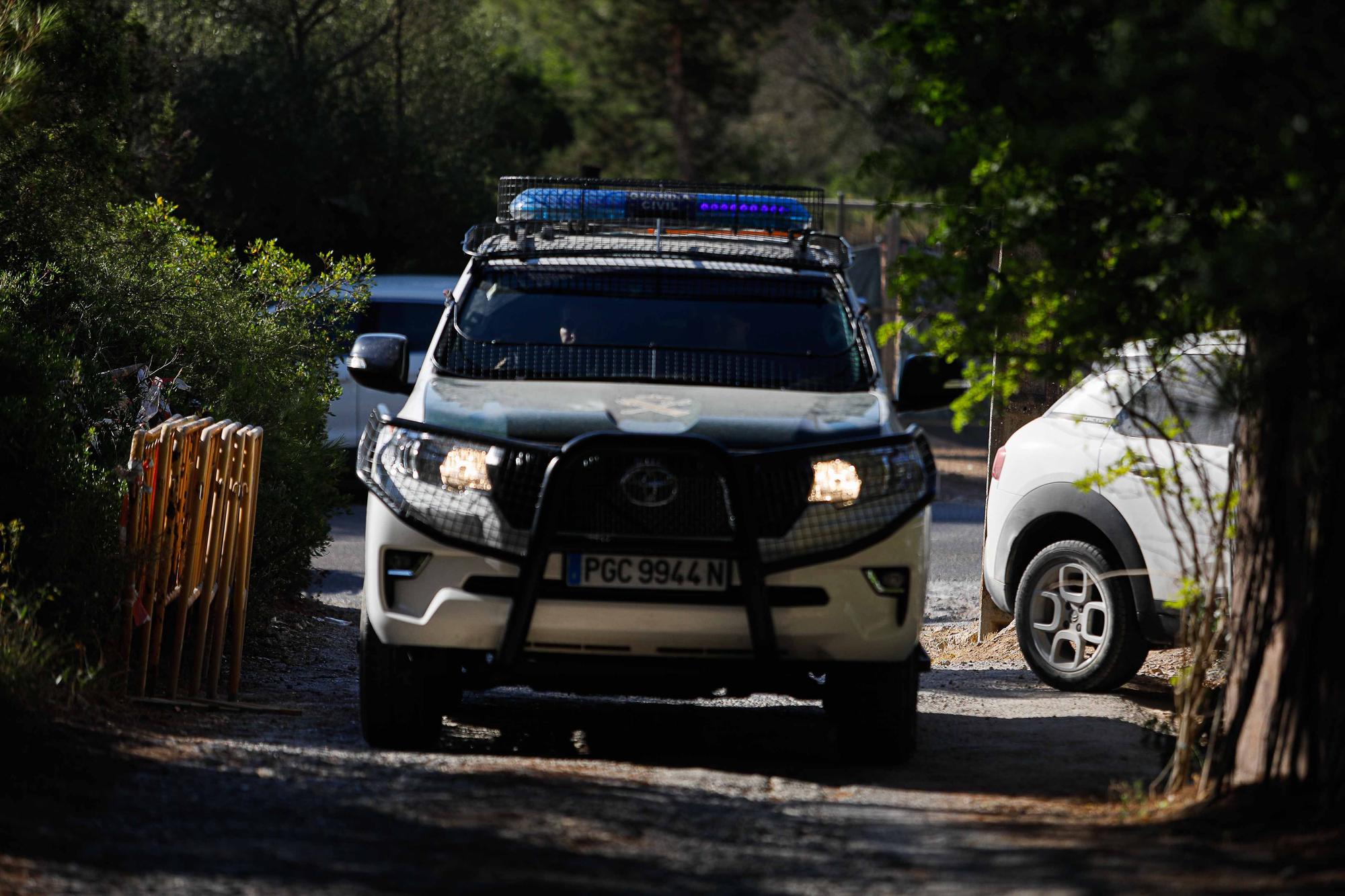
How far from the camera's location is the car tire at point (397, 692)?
600 cm

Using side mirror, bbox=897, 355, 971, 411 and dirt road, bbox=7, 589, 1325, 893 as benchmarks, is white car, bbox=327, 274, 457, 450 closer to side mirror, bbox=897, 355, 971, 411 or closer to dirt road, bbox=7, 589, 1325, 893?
dirt road, bbox=7, 589, 1325, 893

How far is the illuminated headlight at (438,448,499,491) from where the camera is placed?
5.73 m

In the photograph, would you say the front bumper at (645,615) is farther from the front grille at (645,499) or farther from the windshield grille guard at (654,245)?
the windshield grille guard at (654,245)

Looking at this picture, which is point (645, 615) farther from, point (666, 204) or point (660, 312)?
point (666, 204)

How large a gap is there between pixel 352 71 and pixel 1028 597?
19.7 metres

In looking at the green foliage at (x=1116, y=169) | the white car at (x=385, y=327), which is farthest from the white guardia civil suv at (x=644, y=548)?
the white car at (x=385, y=327)

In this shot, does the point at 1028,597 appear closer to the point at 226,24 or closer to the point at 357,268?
the point at 357,268

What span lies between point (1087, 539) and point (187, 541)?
3.90m

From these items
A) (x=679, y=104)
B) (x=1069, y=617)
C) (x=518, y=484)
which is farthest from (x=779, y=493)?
(x=679, y=104)

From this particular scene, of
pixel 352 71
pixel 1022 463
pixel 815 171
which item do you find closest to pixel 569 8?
pixel 352 71

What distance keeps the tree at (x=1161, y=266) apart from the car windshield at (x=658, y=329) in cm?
148

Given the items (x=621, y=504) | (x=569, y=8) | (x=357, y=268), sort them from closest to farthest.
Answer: (x=621, y=504) → (x=357, y=268) → (x=569, y=8)

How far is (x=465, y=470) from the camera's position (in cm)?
575

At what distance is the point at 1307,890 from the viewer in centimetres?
419
